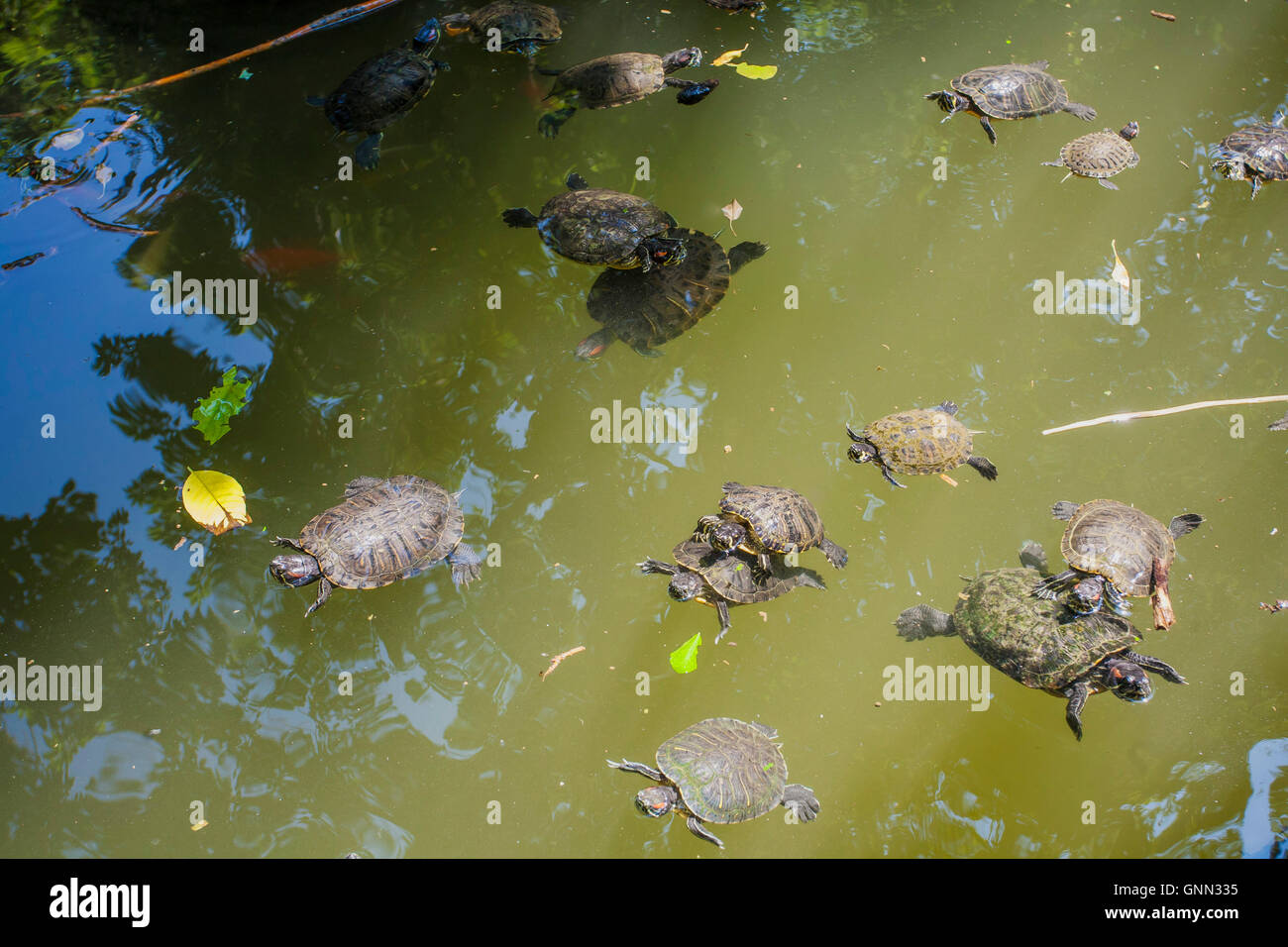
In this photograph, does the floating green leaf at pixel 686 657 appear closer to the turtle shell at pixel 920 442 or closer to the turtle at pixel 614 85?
the turtle shell at pixel 920 442

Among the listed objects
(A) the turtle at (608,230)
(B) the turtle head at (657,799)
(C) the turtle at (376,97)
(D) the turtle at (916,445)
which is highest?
(C) the turtle at (376,97)

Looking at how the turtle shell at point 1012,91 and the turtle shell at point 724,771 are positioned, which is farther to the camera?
the turtle shell at point 1012,91

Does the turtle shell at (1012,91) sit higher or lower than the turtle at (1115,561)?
higher

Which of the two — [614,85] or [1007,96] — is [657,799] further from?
[1007,96]

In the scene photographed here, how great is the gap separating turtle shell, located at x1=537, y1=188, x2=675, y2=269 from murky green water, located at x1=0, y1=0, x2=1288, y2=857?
0.21m

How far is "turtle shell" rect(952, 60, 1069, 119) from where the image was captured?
5.63 metres

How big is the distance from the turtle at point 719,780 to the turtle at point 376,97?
15.3ft

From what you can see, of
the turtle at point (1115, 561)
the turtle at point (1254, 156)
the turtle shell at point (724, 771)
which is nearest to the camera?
the turtle shell at point (724, 771)

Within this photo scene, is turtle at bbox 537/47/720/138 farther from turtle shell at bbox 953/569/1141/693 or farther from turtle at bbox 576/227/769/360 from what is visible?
turtle shell at bbox 953/569/1141/693

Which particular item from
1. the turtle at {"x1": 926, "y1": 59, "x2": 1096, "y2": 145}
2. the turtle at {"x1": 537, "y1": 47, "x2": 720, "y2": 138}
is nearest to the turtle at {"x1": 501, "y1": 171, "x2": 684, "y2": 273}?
the turtle at {"x1": 537, "y1": 47, "x2": 720, "y2": 138}

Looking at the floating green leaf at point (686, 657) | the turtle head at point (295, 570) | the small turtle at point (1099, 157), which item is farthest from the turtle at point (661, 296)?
the small turtle at point (1099, 157)

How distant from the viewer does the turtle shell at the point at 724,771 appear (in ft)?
10.9

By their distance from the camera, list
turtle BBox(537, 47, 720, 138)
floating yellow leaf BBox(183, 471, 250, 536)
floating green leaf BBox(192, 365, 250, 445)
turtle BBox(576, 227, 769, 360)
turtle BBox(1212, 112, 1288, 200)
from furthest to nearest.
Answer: turtle BBox(537, 47, 720, 138), turtle BBox(1212, 112, 1288, 200), turtle BBox(576, 227, 769, 360), floating green leaf BBox(192, 365, 250, 445), floating yellow leaf BBox(183, 471, 250, 536)
